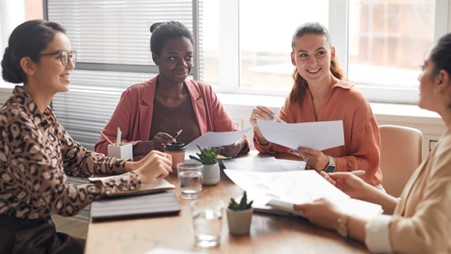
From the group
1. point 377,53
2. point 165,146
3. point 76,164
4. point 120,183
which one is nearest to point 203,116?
point 165,146

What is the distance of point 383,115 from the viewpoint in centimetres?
289

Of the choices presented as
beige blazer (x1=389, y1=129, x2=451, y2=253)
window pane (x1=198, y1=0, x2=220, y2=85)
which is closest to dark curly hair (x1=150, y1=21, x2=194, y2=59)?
window pane (x1=198, y1=0, x2=220, y2=85)

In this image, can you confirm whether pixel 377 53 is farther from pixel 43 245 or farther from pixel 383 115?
pixel 43 245

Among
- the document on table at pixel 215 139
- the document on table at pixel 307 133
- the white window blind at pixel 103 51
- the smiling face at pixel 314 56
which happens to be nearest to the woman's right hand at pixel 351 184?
the document on table at pixel 307 133

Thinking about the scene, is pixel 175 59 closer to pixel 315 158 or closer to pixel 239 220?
pixel 315 158

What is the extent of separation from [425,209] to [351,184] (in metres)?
0.50

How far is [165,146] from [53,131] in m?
0.41

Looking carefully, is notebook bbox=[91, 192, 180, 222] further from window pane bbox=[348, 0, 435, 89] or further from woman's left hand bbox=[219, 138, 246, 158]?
window pane bbox=[348, 0, 435, 89]

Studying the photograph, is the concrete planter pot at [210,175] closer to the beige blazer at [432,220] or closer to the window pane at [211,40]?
the beige blazer at [432,220]

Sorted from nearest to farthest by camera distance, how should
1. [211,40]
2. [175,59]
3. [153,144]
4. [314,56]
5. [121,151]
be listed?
[121,151]
[153,144]
[314,56]
[175,59]
[211,40]

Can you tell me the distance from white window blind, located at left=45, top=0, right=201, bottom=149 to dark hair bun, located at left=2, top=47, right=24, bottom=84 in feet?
4.61

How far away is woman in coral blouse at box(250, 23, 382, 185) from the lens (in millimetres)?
2295

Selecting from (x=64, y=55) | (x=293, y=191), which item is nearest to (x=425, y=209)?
(x=293, y=191)

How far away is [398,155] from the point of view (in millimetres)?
2488
